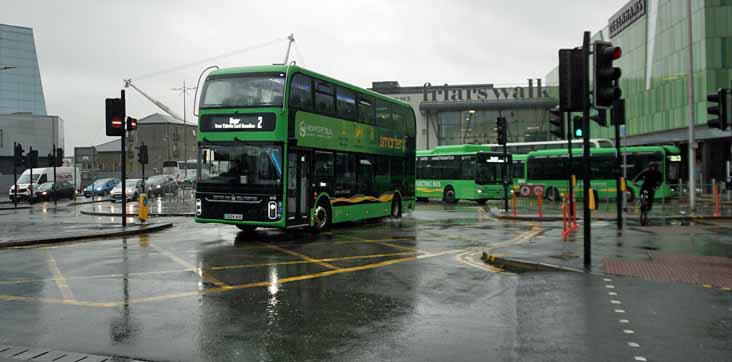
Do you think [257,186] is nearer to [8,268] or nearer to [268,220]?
[268,220]

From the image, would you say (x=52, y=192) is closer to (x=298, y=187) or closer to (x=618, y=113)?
(x=298, y=187)

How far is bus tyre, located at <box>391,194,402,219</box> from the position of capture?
23.1 m

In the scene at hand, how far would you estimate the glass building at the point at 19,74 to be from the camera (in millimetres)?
123688

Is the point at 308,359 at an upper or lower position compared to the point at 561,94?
lower

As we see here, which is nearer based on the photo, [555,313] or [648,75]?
[555,313]

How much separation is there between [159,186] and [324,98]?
111 ft

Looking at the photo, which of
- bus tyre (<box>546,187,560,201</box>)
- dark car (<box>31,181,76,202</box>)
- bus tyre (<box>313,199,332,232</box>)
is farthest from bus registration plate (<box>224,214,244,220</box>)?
dark car (<box>31,181,76,202</box>)

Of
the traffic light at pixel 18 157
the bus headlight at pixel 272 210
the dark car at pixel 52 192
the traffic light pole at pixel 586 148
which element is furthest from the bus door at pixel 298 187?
the dark car at pixel 52 192

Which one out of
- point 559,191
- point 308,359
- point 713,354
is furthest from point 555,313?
point 559,191

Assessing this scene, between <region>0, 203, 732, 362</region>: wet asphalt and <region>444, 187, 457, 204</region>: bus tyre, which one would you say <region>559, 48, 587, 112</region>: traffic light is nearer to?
<region>0, 203, 732, 362</region>: wet asphalt

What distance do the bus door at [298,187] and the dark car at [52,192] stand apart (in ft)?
108

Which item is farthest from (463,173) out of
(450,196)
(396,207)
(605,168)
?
(396,207)

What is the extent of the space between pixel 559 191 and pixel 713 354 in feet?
112

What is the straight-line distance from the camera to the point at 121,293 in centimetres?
862
